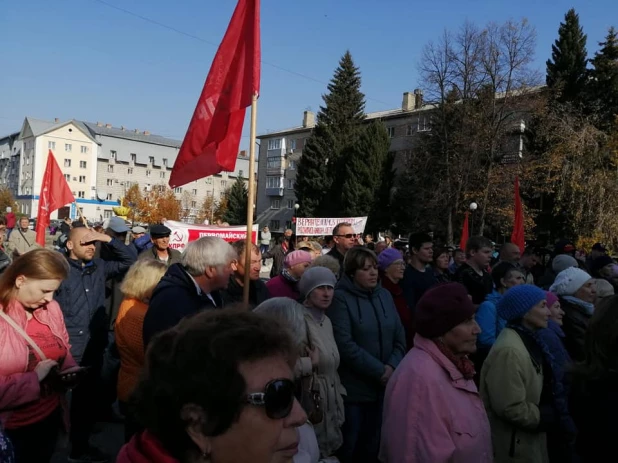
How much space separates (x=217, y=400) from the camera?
1410 millimetres

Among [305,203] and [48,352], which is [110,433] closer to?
[48,352]

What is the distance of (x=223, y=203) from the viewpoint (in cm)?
8462

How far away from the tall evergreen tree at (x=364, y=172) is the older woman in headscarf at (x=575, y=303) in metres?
44.1

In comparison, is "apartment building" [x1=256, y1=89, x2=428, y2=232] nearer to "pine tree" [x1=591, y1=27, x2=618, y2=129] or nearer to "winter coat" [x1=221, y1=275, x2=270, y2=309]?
"pine tree" [x1=591, y1=27, x2=618, y2=129]

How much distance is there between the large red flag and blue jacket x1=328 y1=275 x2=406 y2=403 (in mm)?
1498

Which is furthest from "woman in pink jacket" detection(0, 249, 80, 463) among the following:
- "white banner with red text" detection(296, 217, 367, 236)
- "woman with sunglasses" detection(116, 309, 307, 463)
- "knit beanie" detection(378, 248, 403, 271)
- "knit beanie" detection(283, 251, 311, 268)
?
"white banner with red text" detection(296, 217, 367, 236)

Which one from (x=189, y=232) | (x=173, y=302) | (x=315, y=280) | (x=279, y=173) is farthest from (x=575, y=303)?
(x=279, y=173)

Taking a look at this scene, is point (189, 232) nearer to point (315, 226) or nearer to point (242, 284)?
point (242, 284)

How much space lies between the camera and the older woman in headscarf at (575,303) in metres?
5.00

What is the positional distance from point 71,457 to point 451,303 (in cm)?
372

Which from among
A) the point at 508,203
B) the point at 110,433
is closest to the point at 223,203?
the point at 508,203

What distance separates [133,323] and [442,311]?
2.31 metres

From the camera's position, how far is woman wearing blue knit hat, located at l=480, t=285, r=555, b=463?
3365 mm

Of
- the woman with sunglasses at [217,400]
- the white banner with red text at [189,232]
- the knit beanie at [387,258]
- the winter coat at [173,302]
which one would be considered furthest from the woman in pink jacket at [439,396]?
the white banner with red text at [189,232]
